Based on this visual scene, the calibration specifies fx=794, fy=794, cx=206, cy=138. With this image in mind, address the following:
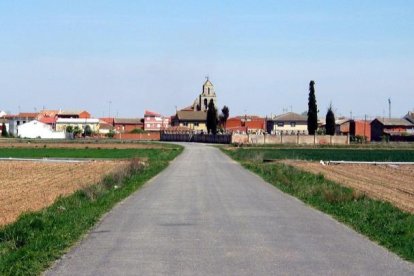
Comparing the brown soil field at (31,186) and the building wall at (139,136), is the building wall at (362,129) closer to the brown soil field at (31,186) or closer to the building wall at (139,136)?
the building wall at (139,136)

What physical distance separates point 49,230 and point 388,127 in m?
146

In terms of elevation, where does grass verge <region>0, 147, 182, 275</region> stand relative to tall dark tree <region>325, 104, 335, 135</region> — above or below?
below

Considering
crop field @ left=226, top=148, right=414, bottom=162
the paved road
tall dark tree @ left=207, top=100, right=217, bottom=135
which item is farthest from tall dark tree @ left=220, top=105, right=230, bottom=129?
the paved road

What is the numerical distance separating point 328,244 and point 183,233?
9.90 feet

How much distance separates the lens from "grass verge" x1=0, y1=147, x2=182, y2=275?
12070 millimetres

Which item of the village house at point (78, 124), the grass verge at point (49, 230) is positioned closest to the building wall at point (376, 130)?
the village house at point (78, 124)

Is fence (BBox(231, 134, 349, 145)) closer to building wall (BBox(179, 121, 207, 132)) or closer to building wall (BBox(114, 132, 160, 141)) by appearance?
building wall (BBox(114, 132, 160, 141))

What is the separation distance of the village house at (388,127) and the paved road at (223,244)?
135 metres

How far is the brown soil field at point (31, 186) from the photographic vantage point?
25581mm

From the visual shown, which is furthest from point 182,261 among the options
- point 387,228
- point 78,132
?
point 78,132

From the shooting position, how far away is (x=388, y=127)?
157m

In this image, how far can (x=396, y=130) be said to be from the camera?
157500 millimetres

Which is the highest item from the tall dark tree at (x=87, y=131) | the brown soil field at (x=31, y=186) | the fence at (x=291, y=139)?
the tall dark tree at (x=87, y=131)

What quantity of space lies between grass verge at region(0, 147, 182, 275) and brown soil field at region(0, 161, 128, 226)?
128 cm
